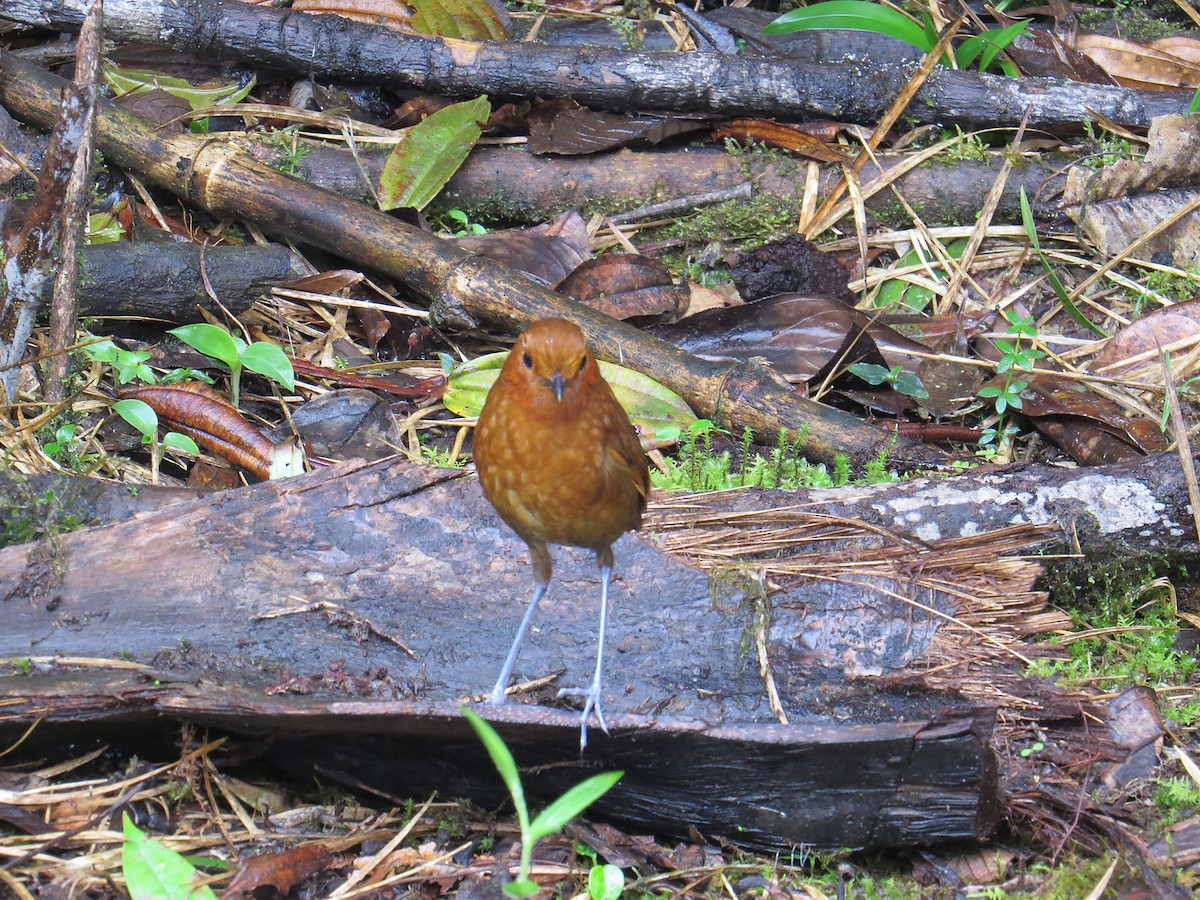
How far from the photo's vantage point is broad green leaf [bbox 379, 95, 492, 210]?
20.1 ft

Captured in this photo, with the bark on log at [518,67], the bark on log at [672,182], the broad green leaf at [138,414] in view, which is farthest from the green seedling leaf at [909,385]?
the broad green leaf at [138,414]

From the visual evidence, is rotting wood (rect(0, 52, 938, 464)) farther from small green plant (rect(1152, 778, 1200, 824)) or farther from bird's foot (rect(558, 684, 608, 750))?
bird's foot (rect(558, 684, 608, 750))

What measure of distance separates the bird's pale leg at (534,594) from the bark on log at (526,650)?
0.09 meters

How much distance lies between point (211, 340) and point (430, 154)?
202cm

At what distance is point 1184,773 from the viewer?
342cm

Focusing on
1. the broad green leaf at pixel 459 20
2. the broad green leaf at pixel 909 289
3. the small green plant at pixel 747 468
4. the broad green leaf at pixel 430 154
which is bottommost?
the small green plant at pixel 747 468

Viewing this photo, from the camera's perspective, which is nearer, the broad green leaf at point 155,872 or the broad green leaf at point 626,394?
the broad green leaf at point 155,872

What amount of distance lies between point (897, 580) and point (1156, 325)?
2887 millimetres

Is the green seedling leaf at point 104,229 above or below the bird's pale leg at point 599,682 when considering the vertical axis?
above

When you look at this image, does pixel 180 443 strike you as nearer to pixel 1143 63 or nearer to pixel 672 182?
pixel 672 182

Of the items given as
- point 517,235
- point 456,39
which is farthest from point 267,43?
point 517,235

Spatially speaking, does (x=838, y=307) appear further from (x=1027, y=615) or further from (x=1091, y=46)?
(x=1091, y=46)

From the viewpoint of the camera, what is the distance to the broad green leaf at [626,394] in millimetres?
5266

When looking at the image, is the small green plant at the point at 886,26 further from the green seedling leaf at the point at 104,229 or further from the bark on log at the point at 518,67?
the green seedling leaf at the point at 104,229
